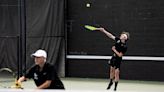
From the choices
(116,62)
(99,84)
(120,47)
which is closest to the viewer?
(120,47)

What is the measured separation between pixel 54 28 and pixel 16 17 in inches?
64.4

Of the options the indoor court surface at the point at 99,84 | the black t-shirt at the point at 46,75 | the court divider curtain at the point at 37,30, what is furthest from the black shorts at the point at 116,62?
the black t-shirt at the point at 46,75

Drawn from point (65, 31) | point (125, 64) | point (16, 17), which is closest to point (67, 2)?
point (65, 31)

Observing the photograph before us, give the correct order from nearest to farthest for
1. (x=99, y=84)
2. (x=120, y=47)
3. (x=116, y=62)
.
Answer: (x=120, y=47) → (x=116, y=62) → (x=99, y=84)

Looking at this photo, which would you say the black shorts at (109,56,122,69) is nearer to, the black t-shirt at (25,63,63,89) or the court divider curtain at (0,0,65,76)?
the court divider curtain at (0,0,65,76)

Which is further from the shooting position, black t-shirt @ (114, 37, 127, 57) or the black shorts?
the black shorts

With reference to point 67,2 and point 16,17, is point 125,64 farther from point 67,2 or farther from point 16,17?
point 16,17

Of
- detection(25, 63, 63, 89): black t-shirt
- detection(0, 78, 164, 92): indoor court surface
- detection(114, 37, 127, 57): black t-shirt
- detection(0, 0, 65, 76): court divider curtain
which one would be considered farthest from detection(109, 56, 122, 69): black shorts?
detection(25, 63, 63, 89): black t-shirt

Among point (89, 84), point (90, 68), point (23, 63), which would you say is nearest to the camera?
point (89, 84)

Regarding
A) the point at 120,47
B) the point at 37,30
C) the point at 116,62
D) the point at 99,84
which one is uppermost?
the point at 37,30

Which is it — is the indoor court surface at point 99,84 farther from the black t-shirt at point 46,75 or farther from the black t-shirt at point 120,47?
the black t-shirt at point 46,75

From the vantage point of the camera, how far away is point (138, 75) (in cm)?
1452

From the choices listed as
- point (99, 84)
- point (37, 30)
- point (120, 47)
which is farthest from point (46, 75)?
point (37, 30)

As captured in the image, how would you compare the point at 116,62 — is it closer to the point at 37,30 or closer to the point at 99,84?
the point at 99,84
